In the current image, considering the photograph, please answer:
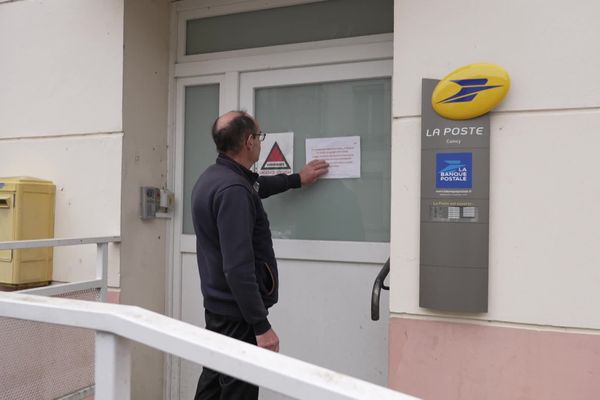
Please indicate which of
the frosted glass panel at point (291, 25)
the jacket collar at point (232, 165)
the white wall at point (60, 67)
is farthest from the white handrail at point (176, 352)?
the frosted glass panel at point (291, 25)

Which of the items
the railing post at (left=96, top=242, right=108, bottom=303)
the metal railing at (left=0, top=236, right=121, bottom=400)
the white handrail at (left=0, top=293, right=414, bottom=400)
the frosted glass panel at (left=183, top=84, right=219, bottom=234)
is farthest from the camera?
the frosted glass panel at (left=183, top=84, right=219, bottom=234)

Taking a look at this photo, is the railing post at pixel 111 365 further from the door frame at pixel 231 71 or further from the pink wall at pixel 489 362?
the door frame at pixel 231 71

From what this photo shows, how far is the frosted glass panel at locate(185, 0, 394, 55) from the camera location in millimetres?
2900

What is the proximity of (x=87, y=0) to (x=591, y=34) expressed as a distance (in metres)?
2.94

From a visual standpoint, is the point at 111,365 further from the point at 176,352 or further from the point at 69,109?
the point at 69,109

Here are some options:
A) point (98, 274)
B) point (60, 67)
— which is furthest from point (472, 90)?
point (60, 67)

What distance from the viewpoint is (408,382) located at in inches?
92.0

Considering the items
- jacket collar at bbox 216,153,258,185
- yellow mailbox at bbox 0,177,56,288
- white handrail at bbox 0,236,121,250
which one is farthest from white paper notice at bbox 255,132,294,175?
yellow mailbox at bbox 0,177,56,288

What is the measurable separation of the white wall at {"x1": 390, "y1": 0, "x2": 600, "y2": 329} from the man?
741mm

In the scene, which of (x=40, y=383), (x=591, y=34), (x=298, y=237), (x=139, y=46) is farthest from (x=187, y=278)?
(x=591, y=34)

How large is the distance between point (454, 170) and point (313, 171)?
0.93 m

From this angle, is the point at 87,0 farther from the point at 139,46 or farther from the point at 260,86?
the point at 260,86

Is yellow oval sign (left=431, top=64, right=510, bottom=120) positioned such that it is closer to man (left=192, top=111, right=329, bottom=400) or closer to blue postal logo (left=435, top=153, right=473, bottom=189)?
blue postal logo (left=435, top=153, right=473, bottom=189)

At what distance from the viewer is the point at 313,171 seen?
2920 millimetres
